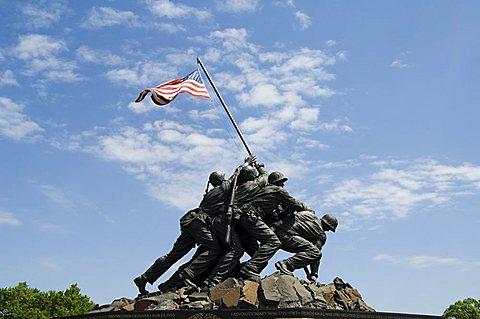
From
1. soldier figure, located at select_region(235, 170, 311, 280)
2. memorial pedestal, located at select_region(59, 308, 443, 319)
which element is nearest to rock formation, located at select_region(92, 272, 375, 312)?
memorial pedestal, located at select_region(59, 308, 443, 319)

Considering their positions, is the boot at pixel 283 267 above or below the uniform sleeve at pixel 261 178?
below

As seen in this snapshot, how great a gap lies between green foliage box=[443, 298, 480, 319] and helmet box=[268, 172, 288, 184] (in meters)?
23.3

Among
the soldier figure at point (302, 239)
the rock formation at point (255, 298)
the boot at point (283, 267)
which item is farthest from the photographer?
the soldier figure at point (302, 239)

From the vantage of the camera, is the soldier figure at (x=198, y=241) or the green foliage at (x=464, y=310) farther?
the green foliage at (x=464, y=310)

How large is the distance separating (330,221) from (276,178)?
192 centimetres

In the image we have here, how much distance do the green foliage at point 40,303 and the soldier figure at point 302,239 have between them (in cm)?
2200

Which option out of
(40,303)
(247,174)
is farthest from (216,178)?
(40,303)

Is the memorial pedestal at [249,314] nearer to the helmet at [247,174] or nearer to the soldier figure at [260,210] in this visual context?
the soldier figure at [260,210]

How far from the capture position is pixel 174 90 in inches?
723

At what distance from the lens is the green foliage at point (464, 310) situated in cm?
3509

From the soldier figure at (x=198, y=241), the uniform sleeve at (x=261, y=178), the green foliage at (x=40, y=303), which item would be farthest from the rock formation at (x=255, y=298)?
the green foliage at (x=40, y=303)

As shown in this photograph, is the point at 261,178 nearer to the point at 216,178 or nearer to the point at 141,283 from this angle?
the point at 216,178

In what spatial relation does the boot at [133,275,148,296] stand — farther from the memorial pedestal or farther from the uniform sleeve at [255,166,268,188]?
the uniform sleeve at [255,166,268,188]

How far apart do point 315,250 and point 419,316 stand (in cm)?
303
